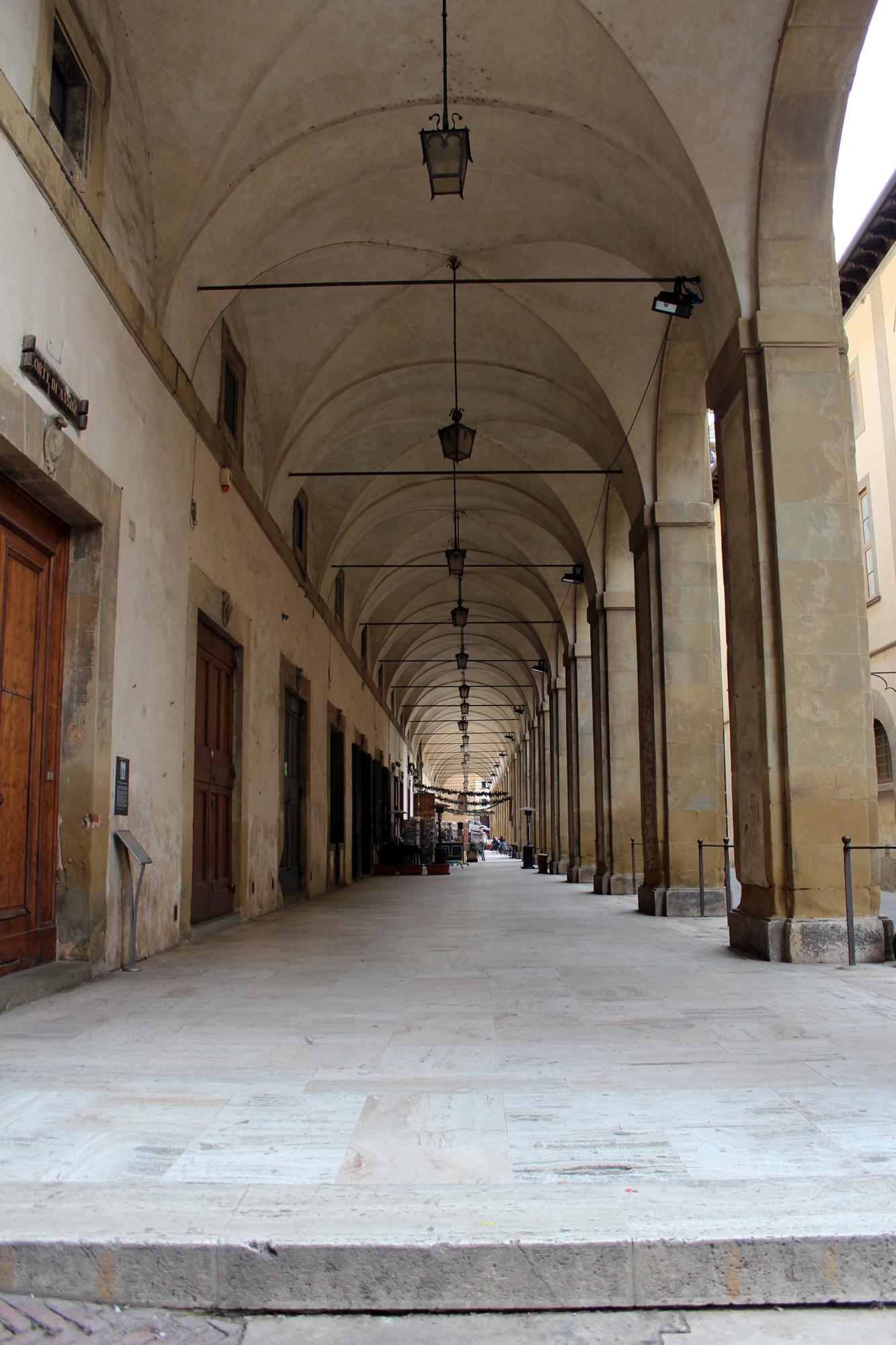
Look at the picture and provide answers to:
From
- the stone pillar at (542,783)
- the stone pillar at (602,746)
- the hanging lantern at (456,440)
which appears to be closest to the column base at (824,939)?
the hanging lantern at (456,440)

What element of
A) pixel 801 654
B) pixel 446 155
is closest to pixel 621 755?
pixel 801 654

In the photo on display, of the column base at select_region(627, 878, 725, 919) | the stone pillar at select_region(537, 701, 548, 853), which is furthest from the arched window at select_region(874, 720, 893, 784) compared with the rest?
the stone pillar at select_region(537, 701, 548, 853)

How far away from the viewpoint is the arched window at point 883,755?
17.5 m

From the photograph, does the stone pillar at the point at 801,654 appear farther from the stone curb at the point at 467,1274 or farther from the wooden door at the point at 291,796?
the wooden door at the point at 291,796

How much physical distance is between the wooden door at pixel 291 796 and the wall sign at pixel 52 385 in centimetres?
762

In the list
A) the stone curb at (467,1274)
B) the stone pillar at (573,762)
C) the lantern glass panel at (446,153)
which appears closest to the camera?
the stone curb at (467,1274)

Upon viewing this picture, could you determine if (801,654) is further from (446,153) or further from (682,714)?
(446,153)

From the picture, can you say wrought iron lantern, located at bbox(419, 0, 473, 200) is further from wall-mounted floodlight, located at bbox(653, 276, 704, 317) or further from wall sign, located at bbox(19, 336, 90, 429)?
wall sign, located at bbox(19, 336, 90, 429)

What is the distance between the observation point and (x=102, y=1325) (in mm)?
2158

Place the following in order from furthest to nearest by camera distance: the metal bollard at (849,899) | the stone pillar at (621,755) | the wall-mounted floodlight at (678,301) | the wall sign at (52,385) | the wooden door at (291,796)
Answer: the stone pillar at (621,755), the wooden door at (291,796), the wall-mounted floodlight at (678,301), the metal bollard at (849,899), the wall sign at (52,385)

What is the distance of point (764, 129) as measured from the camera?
24.7 ft

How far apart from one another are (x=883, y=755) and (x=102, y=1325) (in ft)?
59.3

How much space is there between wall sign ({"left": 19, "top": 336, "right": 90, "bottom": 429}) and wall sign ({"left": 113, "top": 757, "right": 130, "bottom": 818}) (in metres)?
2.26

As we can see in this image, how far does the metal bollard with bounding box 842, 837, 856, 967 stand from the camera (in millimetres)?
6520
